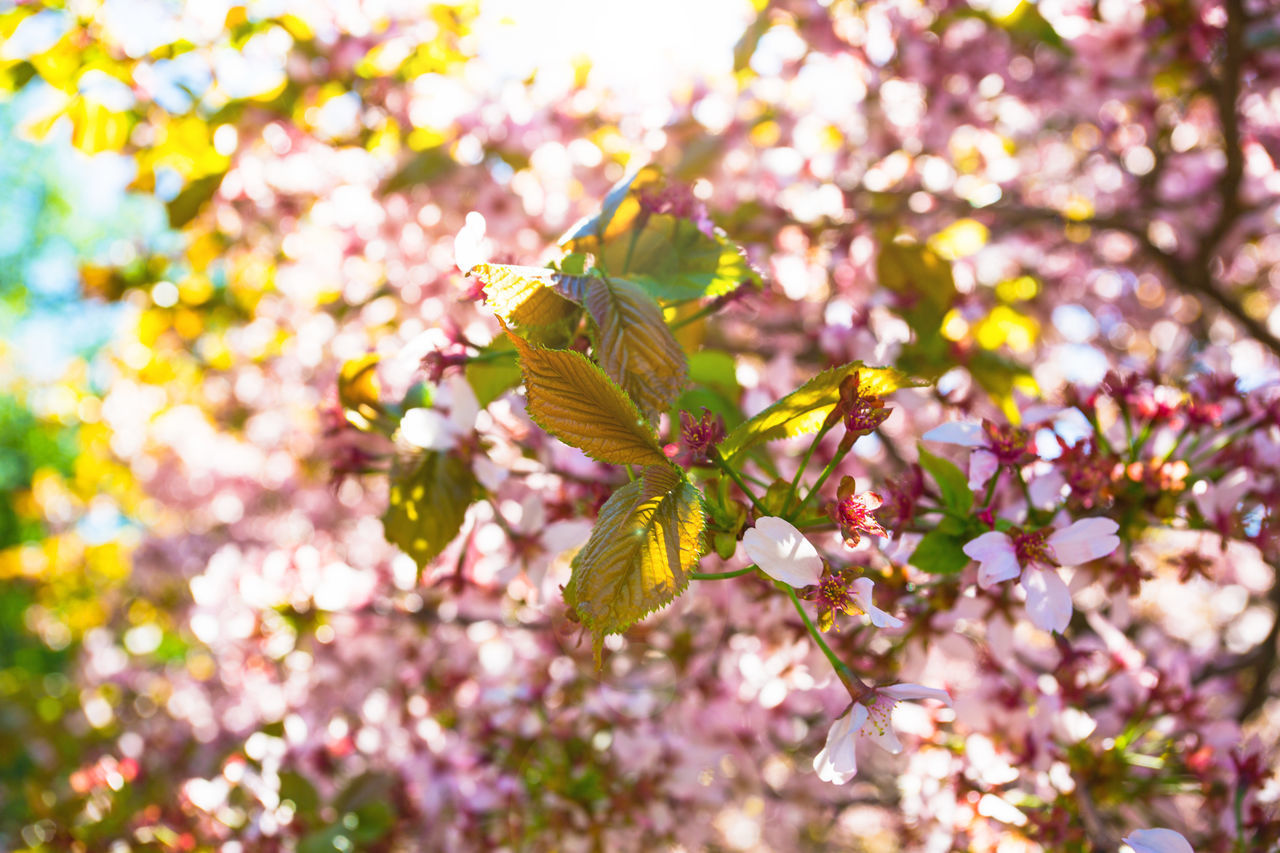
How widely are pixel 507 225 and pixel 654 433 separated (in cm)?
192

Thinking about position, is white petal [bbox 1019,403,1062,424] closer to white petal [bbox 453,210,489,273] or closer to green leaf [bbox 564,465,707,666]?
green leaf [bbox 564,465,707,666]

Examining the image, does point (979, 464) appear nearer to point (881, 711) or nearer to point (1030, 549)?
point (1030, 549)

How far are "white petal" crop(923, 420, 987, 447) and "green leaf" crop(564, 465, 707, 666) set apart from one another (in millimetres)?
367

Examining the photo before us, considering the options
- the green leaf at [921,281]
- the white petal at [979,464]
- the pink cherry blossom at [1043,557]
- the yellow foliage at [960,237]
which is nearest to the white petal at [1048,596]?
the pink cherry blossom at [1043,557]

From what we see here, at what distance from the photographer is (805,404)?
69cm

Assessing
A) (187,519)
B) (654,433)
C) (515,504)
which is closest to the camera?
(654,433)


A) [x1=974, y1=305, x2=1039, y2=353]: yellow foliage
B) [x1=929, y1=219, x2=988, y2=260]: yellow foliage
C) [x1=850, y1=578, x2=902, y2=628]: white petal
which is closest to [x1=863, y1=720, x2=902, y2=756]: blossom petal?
[x1=850, y1=578, x2=902, y2=628]: white petal

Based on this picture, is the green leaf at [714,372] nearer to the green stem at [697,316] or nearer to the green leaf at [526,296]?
the green stem at [697,316]

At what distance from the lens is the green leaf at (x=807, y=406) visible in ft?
2.20

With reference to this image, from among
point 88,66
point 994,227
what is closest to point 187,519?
point 88,66

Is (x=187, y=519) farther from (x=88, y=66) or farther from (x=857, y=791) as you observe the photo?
(x=857, y=791)

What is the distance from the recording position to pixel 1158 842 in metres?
0.80

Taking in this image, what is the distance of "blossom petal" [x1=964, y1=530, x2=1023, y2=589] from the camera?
79 cm

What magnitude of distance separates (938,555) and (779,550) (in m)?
0.28
